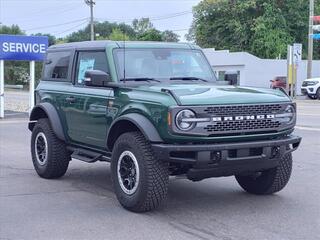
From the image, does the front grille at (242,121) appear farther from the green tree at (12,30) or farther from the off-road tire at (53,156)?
the green tree at (12,30)

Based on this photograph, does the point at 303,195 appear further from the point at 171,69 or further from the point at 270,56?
the point at 270,56

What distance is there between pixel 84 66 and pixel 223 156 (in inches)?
114

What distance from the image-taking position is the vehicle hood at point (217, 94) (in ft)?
20.1

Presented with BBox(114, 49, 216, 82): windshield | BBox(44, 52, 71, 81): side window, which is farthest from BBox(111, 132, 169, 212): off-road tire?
BBox(44, 52, 71, 81): side window

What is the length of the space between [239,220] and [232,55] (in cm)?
4076

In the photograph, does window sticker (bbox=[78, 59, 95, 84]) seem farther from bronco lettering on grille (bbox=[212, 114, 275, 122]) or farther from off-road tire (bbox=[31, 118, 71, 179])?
bronco lettering on grille (bbox=[212, 114, 275, 122])

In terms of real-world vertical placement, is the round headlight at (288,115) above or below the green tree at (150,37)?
below

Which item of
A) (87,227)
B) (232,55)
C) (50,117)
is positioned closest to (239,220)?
(87,227)

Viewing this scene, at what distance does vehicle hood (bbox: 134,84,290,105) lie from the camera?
20.1ft

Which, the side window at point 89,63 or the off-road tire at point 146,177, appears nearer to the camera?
the off-road tire at point 146,177

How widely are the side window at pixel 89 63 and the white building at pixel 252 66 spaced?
124 ft

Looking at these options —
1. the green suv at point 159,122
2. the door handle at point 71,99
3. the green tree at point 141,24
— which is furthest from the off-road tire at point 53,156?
the green tree at point 141,24

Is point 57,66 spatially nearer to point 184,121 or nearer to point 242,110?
point 184,121

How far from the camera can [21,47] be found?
70.1ft
